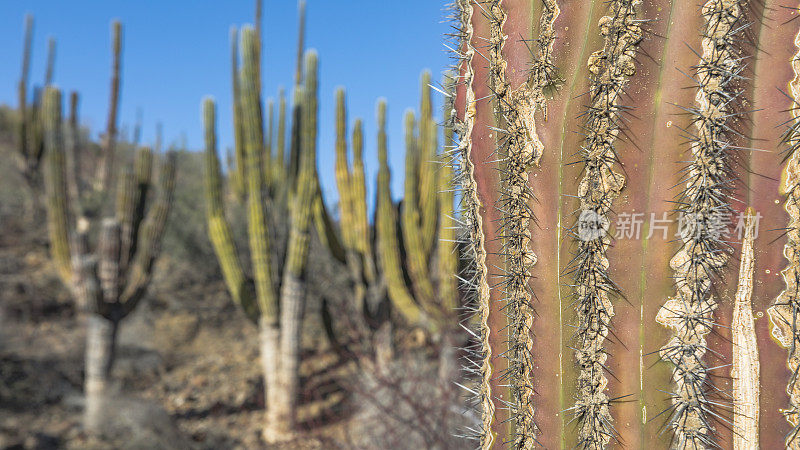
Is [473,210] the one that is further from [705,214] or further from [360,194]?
[360,194]

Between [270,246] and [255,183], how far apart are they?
720 millimetres

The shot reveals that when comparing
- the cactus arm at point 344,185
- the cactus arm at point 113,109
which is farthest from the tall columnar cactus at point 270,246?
the cactus arm at point 113,109

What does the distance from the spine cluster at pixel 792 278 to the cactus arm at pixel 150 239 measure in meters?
6.58

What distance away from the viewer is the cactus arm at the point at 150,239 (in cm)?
654

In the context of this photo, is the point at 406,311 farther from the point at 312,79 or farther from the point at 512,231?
Result: the point at 512,231

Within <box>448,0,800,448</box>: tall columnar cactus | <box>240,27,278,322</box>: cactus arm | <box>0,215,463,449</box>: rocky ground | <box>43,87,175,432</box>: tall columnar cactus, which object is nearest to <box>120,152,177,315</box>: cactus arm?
<box>43,87,175,432</box>: tall columnar cactus

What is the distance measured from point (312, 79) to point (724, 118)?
18.9 ft

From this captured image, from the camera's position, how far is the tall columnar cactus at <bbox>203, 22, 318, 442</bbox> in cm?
616

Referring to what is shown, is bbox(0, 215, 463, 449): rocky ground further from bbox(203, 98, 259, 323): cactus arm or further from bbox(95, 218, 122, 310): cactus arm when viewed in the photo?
bbox(203, 98, 259, 323): cactus arm

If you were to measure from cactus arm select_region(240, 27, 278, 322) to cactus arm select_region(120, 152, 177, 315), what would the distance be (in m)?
1.29

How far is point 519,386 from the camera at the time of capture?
1307 mm

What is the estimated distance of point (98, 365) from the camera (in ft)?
20.4

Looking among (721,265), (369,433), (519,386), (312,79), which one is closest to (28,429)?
(369,433)

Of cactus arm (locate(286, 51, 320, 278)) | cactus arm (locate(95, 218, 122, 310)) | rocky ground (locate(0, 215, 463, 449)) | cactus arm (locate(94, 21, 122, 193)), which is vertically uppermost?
cactus arm (locate(94, 21, 122, 193))
